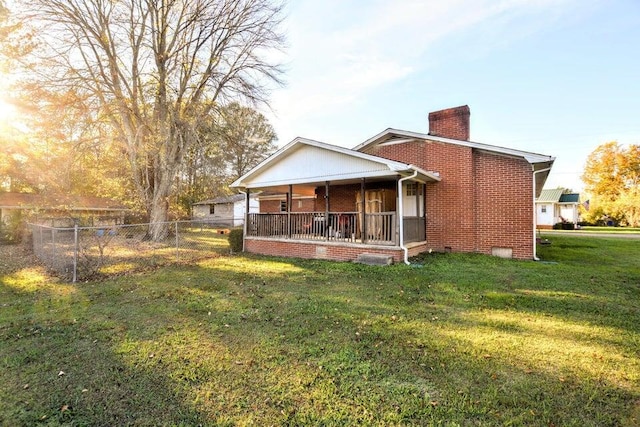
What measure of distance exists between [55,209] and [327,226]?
51.8 feet

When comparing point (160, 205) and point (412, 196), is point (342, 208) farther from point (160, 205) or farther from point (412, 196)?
point (160, 205)

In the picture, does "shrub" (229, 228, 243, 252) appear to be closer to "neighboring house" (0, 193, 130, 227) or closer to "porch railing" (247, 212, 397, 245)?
"porch railing" (247, 212, 397, 245)

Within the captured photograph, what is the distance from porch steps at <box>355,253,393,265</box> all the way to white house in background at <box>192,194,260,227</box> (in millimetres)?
21719

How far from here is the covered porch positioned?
9.36 meters

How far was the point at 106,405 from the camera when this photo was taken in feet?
8.68

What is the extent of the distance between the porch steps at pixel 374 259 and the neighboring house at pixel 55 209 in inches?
576

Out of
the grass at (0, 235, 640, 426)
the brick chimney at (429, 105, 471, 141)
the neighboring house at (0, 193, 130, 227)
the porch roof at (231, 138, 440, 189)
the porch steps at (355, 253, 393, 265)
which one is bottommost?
the grass at (0, 235, 640, 426)

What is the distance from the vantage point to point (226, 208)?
33719 mm

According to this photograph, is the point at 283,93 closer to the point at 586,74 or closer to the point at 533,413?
the point at 586,74

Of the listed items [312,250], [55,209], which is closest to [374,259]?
[312,250]

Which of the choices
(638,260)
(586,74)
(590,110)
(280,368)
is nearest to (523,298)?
(280,368)

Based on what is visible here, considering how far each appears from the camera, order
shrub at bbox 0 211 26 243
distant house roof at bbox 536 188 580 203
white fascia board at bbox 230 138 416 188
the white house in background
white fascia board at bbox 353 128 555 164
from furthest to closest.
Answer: the white house in background → distant house roof at bbox 536 188 580 203 → shrub at bbox 0 211 26 243 → white fascia board at bbox 353 128 555 164 → white fascia board at bbox 230 138 416 188

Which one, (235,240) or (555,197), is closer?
(235,240)

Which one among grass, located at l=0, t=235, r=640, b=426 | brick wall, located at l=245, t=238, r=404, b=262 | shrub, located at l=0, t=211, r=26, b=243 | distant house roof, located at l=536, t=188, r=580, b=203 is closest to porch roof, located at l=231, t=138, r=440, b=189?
brick wall, located at l=245, t=238, r=404, b=262
